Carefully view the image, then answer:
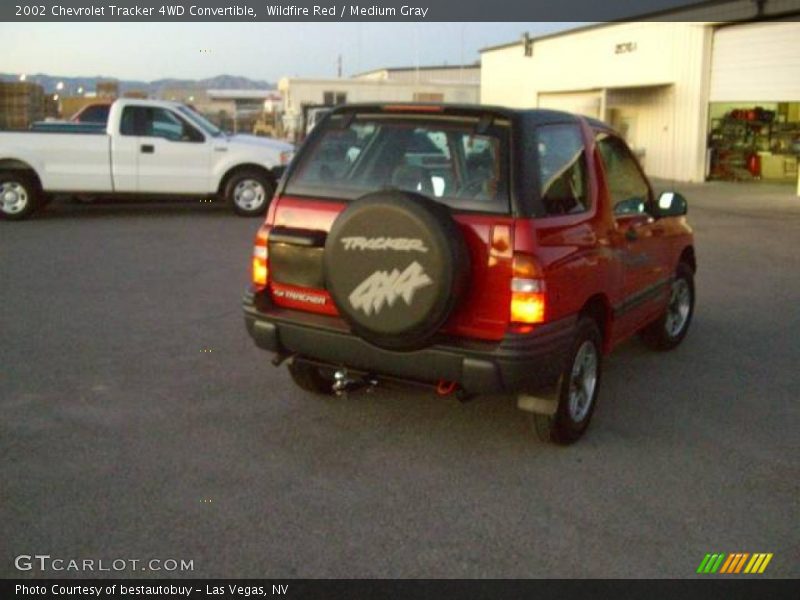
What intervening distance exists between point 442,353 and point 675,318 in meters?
3.38

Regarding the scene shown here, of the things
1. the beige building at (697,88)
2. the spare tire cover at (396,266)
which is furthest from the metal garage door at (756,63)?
the spare tire cover at (396,266)

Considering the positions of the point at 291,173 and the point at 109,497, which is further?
the point at 291,173

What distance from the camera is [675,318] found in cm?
722

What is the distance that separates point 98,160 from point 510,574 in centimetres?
1253

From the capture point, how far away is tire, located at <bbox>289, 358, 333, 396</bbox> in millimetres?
5605

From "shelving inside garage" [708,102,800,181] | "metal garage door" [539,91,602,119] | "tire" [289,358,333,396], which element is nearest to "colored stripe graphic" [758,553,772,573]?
"tire" [289,358,333,396]

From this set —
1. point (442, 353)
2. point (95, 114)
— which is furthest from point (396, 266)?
point (95, 114)

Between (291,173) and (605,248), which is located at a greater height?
(291,173)

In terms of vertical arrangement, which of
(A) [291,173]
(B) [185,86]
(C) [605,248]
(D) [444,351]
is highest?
(B) [185,86]

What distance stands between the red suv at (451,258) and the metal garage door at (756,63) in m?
18.8

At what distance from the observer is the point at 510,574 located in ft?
11.8

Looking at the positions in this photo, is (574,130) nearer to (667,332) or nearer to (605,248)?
(605,248)

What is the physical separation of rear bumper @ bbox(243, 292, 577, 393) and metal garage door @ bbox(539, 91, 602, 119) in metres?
26.9
